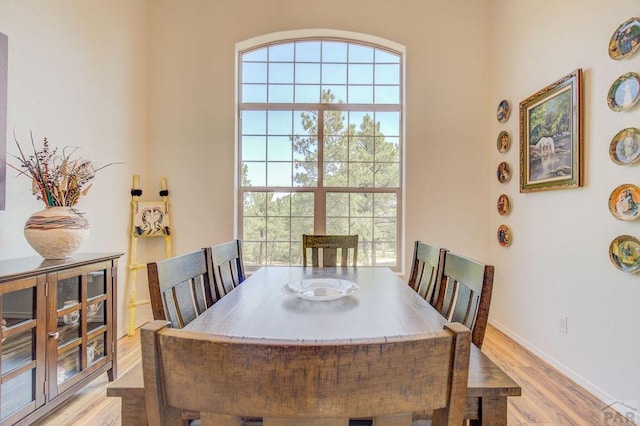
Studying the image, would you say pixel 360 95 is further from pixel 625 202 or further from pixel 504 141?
pixel 625 202

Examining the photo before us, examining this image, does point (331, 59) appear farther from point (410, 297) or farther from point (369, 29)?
point (410, 297)

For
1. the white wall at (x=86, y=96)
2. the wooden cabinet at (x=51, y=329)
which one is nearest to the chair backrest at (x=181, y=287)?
the wooden cabinet at (x=51, y=329)

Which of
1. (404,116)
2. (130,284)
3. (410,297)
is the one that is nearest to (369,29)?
(404,116)

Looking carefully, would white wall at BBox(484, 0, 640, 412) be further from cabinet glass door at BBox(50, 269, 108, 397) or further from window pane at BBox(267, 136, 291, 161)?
cabinet glass door at BBox(50, 269, 108, 397)

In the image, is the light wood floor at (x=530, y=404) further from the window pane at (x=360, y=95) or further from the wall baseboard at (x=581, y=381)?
the window pane at (x=360, y=95)

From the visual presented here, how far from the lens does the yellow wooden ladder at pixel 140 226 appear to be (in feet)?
9.37

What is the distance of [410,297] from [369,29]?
2873 millimetres

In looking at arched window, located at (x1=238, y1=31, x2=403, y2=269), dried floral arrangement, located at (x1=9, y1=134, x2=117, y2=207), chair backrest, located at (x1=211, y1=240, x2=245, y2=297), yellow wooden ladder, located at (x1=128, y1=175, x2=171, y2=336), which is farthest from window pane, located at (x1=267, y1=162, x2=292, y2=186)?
dried floral arrangement, located at (x1=9, y1=134, x2=117, y2=207)

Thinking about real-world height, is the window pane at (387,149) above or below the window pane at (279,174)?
above

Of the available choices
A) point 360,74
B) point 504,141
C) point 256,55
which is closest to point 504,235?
point 504,141

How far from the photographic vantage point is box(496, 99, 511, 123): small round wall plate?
9.37ft

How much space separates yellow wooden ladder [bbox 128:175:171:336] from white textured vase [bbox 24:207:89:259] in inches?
43.8

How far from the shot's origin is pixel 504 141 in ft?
9.50

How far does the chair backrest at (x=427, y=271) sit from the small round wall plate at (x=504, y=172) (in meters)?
1.57
